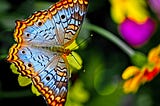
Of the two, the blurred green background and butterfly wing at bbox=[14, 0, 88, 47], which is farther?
the blurred green background

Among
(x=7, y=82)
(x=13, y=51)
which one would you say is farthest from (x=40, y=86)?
(x=7, y=82)

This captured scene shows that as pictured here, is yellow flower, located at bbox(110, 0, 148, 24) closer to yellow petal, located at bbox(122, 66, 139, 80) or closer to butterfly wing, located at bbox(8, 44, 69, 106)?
yellow petal, located at bbox(122, 66, 139, 80)

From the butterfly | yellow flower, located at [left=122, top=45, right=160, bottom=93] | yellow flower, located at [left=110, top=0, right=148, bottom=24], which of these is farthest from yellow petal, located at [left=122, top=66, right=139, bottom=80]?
yellow flower, located at [left=110, top=0, right=148, bottom=24]

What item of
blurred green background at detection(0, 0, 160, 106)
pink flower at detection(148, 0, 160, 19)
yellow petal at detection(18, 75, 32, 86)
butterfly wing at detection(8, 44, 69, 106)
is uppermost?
butterfly wing at detection(8, 44, 69, 106)

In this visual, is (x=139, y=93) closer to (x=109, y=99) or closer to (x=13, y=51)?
(x=109, y=99)

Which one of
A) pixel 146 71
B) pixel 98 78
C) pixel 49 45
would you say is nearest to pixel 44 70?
pixel 49 45

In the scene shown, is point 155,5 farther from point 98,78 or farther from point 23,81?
point 23,81

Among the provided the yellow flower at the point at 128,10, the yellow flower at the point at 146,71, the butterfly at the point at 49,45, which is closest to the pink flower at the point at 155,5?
the yellow flower at the point at 128,10

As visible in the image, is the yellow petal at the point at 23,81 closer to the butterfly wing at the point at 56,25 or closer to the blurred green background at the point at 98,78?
the butterfly wing at the point at 56,25
